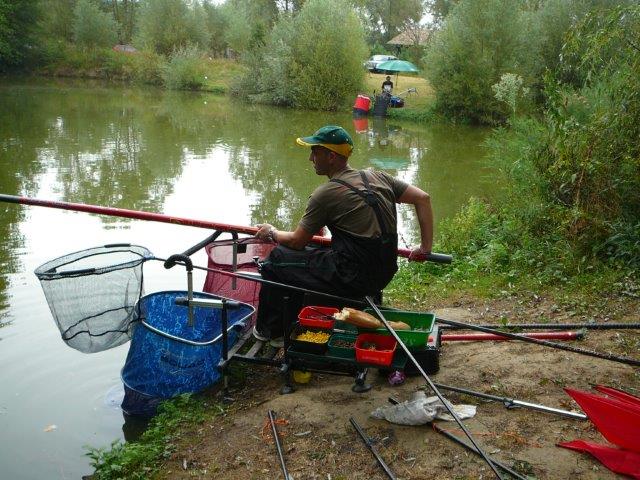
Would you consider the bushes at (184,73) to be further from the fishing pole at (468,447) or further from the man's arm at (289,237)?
the fishing pole at (468,447)

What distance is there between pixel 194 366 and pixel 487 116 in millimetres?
27295

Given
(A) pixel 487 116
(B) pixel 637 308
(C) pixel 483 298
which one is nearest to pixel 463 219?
(C) pixel 483 298

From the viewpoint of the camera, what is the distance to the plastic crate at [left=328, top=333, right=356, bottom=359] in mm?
3672

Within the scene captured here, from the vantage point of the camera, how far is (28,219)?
9586 millimetres

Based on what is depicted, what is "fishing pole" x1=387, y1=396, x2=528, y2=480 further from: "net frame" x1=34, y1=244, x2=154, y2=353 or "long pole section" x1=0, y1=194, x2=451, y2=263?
"net frame" x1=34, y1=244, x2=154, y2=353

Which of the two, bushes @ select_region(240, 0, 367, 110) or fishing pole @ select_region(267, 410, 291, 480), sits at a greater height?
bushes @ select_region(240, 0, 367, 110)

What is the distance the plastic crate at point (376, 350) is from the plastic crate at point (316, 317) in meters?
0.26

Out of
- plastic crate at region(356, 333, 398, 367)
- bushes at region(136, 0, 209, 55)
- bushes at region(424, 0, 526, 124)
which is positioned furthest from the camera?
bushes at region(136, 0, 209, 55)

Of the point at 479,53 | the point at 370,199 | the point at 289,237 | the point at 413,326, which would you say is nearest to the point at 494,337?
the point at 413,326

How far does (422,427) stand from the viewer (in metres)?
3.33

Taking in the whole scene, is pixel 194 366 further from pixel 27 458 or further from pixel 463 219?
pixel 463 219

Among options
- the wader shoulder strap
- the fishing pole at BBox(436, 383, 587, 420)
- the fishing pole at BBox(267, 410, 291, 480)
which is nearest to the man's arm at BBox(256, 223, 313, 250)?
the wader shoulder strap

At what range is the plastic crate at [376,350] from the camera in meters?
3.50

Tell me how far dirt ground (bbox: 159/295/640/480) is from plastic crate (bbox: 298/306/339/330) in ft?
1.31
